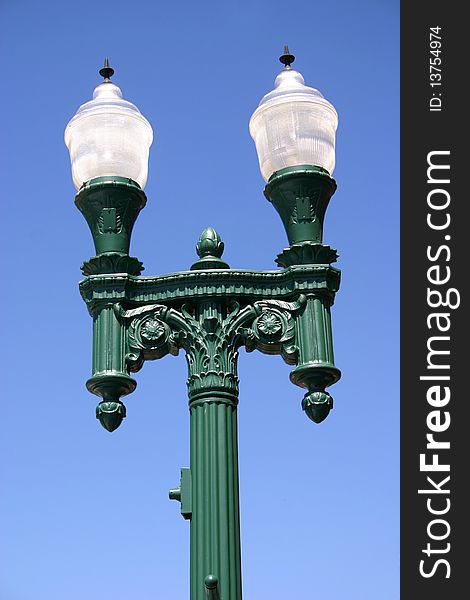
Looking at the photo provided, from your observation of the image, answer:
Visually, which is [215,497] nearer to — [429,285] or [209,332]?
[209,332]

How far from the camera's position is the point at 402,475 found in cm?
587

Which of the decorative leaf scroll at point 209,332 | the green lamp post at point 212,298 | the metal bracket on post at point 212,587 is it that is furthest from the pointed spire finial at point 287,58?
the metal bracket on post at point 212,587

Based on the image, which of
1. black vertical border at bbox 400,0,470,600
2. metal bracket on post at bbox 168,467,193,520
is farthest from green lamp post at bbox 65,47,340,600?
black vertical border at bbox 400,0,470,600

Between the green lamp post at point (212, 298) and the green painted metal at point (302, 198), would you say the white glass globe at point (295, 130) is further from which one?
the green painted metal at point (302, 198)

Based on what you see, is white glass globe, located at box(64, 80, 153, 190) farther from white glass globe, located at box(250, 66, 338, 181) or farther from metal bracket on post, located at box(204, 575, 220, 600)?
metal bracket on post, located at box(204, 575, 220, 600)

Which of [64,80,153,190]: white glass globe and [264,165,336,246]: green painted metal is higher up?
[64,80,153,190]: white glass globe

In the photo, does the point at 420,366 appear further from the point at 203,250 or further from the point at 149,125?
the point at 149,125

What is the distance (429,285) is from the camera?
6.25 meters

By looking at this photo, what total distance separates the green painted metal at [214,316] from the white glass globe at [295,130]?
6.1 inches

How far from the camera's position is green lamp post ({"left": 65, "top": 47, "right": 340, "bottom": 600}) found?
5.27m

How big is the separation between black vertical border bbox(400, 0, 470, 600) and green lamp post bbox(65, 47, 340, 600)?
69 cm

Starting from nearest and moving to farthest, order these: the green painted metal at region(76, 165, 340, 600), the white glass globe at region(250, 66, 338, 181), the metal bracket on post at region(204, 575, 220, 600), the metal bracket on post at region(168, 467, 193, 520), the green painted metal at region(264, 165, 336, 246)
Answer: the metal bracket on post at region(204, 575, 220, 600)
the metal bracket on post at region(168, 467, 193, 520)
the green painted metal at region(76, 165, 340, 600)
the green painted metal at region(264, 165, 336, 246)
the white glass globe at region(250, 66, 338, 181)

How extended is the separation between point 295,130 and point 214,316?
4.44 feet

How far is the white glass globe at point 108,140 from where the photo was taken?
244 inches
